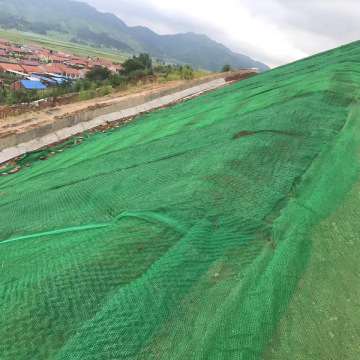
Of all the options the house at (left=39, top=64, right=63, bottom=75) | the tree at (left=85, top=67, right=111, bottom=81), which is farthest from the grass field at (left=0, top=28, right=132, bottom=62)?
the tree at (left=85, top=67, right=111, bottom=81)

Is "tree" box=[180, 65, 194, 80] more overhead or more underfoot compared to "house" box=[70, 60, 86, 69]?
more overhead

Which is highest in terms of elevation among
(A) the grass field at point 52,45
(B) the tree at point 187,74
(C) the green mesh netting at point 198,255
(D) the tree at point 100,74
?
(B) the tree at point 187,74

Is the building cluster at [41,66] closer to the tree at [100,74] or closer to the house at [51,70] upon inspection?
the house at [51,70]

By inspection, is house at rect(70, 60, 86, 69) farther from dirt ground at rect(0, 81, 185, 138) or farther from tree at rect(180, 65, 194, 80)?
dirt ground at rect(0, 81, 185, 138)

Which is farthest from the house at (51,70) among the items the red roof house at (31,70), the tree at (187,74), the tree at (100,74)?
the tree at (187,74)

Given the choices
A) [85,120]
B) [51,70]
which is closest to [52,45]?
[51,70]

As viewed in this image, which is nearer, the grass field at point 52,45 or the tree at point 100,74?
the tree at point 100,74

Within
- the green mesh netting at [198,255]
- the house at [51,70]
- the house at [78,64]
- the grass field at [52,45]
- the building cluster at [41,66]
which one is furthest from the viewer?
the grass field at [52,45]
